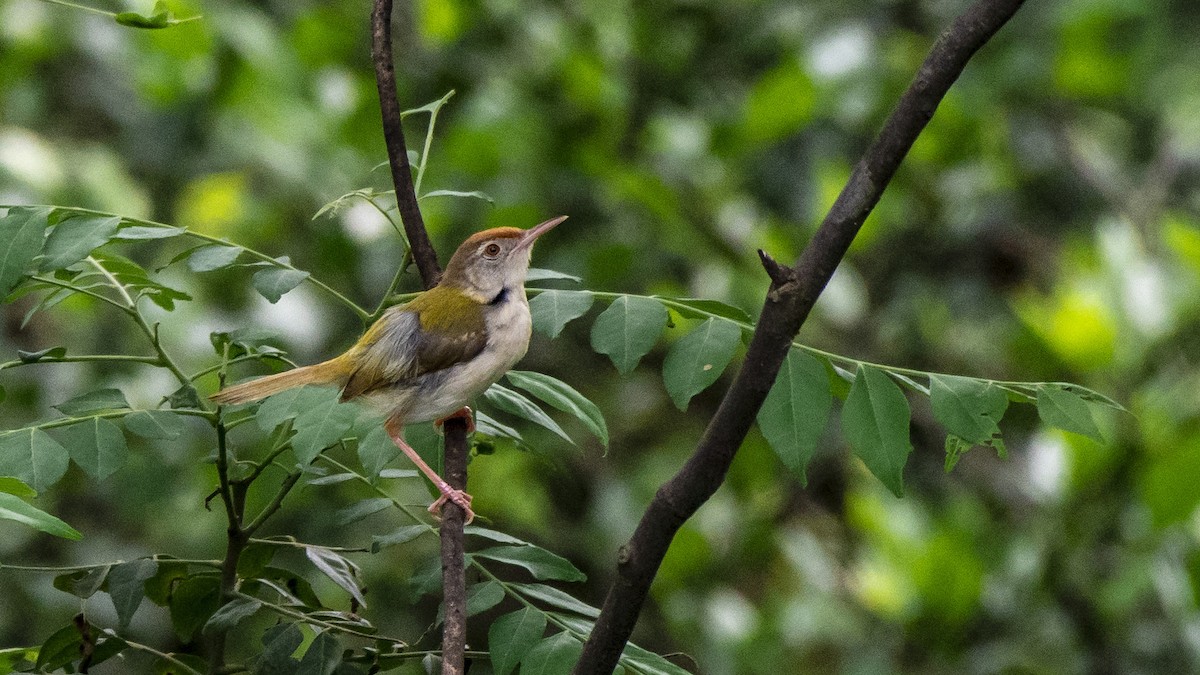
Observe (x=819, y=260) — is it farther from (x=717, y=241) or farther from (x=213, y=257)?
(x=717, y=241)

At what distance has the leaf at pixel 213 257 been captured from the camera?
219 cm

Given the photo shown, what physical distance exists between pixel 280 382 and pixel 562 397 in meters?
0.75

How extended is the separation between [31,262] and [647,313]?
991mm

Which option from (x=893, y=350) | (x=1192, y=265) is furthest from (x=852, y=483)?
(x=1192, y=265)

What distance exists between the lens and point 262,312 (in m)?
5.13

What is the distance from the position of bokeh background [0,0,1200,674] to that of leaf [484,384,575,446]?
218 centimetres

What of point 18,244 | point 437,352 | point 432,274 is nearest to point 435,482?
point 432,274

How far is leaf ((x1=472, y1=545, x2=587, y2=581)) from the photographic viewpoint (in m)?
2.16

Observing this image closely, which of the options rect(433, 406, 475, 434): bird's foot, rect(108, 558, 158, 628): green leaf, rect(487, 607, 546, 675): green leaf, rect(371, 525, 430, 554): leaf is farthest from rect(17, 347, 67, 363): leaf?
rect(487, 607, 546, 675): green leaf

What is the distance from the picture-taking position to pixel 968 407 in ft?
6.90

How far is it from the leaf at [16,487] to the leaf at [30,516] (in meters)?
0.28

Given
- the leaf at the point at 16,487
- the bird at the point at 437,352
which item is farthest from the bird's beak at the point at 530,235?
the leaf at the point at 16,487

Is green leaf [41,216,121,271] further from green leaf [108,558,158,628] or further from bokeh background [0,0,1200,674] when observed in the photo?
bokeh background [0,0,1200,674]

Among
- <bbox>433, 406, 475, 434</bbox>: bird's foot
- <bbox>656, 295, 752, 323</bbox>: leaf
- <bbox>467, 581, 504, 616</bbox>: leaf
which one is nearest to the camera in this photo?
<bbox>467, 581, 504, 616</bbox>: leaf
